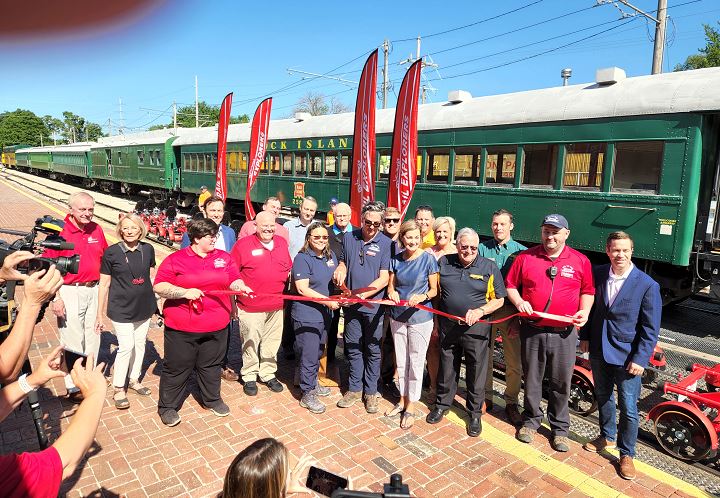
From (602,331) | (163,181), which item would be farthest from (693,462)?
(163,181)

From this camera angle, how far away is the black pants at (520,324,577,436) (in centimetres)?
409

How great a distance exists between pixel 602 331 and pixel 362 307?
2.04 m

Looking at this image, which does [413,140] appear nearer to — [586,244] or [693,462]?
[586,244]

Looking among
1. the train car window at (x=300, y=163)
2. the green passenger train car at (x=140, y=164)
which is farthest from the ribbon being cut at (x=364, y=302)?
the green passenger train car at (x=140, y=164)

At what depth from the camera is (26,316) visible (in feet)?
6.57

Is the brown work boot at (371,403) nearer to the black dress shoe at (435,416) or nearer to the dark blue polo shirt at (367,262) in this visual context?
the black dress shoe at (435,416)

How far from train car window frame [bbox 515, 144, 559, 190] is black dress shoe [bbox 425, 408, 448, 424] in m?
5.43

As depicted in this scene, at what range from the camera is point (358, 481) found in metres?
3.62

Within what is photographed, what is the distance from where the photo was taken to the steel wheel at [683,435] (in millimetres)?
3912

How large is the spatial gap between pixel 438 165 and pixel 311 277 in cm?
643

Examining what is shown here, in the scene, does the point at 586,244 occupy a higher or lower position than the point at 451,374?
higher

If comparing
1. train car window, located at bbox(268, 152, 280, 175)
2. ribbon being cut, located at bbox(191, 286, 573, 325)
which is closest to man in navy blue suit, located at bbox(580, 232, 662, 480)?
ribbon being cut, located at bbox(191, 286, 573, 325)

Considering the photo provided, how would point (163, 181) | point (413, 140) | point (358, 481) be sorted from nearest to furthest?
point (358, 481) → point (413, 140) → point (163, 181)

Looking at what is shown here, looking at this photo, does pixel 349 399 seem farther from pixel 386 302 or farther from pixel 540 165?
pixel 540 165
